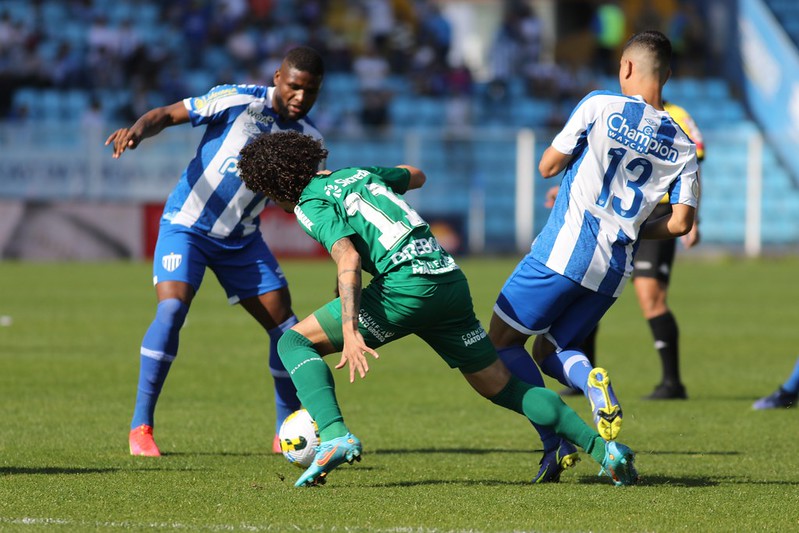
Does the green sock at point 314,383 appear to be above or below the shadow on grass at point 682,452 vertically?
above

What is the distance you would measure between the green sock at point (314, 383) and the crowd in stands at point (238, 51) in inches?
779

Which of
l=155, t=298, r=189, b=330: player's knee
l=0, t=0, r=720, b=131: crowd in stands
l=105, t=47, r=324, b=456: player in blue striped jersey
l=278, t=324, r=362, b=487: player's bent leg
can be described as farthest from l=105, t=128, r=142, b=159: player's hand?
l=0, t=0, r=720, b=131: crowd in stands

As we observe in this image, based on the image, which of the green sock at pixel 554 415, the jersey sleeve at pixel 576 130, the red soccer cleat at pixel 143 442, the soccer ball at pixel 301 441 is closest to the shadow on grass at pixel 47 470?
the red soccer cleat at pixel 143 442

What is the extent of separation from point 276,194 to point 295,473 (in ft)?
4.54

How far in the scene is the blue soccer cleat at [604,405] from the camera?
5445 millimetres

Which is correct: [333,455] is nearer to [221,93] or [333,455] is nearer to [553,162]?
[553,162]

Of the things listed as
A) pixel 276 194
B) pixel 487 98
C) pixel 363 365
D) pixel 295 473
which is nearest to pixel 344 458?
pixel 363 365

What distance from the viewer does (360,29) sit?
99.2 ft

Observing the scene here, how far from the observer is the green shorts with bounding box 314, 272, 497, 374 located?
18.2 ft

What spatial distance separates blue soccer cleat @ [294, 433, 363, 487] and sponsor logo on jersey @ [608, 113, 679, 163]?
1802 mm

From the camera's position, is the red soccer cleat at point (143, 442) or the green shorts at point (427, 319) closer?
the green shorts at point (427, 319)

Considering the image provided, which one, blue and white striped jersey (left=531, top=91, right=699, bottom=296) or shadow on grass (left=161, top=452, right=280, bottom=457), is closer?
blue and white striped jersey (left=531, top=91, right=699, bottom=296)

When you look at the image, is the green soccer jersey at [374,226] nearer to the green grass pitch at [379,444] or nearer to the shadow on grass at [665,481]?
the green grass pitch at [379,444]

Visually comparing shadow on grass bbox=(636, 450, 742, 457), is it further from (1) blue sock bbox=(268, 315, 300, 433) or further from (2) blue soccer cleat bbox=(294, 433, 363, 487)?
(2) blue soccer cleat bbox=(294, 433, 363, 487)
